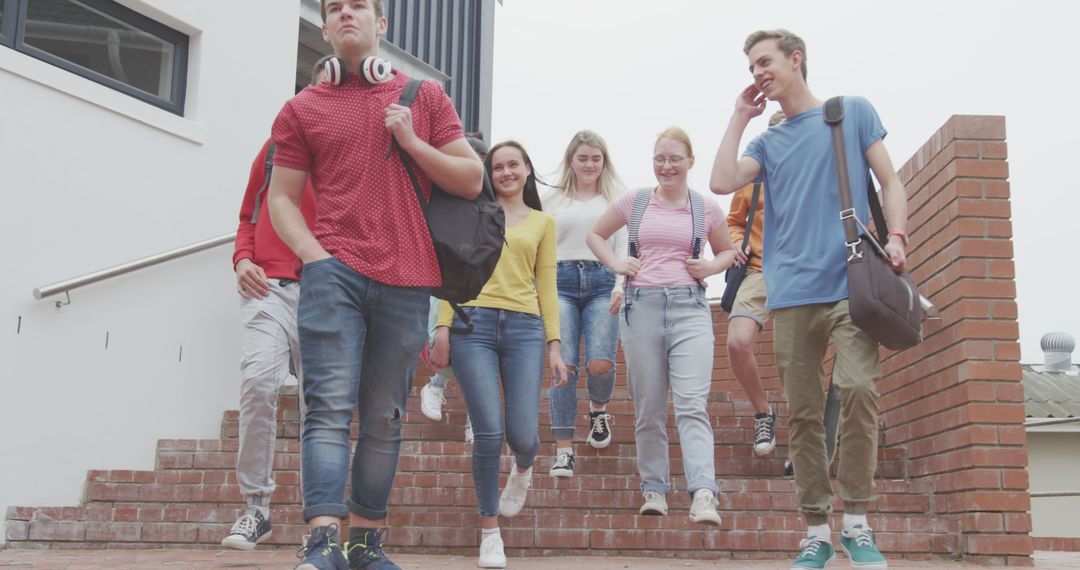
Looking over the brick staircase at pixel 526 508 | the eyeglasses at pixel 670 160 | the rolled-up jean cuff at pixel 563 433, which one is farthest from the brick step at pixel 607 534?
the eyeglasses at pixel 670 160

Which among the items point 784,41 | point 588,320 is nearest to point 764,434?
point 588,320

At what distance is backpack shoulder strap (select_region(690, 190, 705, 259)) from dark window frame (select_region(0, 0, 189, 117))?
3.53 m

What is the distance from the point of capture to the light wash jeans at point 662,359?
4.81 m

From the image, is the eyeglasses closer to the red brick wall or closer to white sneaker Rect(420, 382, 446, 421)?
the red brick wall

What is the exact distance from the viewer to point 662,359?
491cm

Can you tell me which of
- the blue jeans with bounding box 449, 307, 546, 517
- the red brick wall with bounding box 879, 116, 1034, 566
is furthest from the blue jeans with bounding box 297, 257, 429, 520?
the red brick wall with bounding box 879, 116, 1034, 566

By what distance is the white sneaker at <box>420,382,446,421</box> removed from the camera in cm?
630

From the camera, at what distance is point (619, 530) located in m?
4.86

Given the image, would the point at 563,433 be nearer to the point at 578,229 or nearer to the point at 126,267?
the point at 578,229

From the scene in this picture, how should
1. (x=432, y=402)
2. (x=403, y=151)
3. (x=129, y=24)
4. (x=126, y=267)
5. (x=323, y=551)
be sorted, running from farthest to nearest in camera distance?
(x=129, y=24), (x=432, y=402), (x=126, y=267), (x=403, y=151), (x=323, y=551)

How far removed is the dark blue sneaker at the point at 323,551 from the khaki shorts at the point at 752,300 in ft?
10.5

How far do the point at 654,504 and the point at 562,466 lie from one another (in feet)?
2.19

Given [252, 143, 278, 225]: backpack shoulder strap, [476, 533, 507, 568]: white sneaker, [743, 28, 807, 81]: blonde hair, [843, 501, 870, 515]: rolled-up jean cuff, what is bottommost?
[476, 533, 507, 568]: white sneaker

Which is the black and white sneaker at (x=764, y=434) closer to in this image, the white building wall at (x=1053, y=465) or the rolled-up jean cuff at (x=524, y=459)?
the rolled-up jean cuff at (x=524, y=459)
